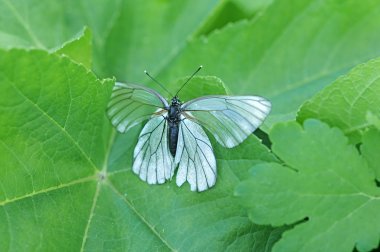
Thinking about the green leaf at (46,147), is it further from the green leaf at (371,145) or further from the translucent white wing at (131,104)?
the green leaf at (371,145)

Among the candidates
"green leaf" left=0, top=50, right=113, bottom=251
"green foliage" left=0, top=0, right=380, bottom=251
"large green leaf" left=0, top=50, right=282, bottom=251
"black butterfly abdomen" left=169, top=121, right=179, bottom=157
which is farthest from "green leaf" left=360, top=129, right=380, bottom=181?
"green leaf" left=0, top=50, right=113, bottom=251

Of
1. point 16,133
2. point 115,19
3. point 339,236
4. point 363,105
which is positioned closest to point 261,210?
point 339,236

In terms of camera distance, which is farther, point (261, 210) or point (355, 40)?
point (355, 40)

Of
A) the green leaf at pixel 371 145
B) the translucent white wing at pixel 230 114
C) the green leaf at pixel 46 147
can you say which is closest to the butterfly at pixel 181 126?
the translucent white wing at pixel 230 114

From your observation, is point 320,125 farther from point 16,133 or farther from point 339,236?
point 16,133

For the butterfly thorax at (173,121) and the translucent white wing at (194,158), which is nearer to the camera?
the translucent white wing at (194,158)

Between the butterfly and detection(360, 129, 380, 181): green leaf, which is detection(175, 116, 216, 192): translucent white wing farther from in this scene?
detection(360, 129, 380, 181): green leaf
